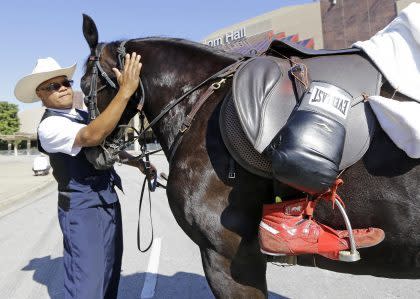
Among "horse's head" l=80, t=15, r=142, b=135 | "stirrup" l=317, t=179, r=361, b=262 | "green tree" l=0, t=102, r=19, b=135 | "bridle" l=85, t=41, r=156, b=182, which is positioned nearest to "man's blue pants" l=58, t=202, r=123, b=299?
"bridle" l=85, t=41, r=156, b=182

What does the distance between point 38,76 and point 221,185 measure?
69.3 inches

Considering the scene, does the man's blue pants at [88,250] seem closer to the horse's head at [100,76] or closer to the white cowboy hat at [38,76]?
the horse's head at [100,76]

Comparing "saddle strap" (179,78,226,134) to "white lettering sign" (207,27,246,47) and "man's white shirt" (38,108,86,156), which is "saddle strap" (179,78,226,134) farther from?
"white lettering sign" (207,27,246,47)

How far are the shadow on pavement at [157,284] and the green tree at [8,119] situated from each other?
83186 millimetres

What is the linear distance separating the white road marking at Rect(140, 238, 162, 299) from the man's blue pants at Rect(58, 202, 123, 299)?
911mm

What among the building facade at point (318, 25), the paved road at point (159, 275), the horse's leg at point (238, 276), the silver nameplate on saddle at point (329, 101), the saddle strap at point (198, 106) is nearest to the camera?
the silver nameplate on saddle at point (329, 101)

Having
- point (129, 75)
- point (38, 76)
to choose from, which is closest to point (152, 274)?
point (38, 76)

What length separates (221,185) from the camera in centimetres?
203

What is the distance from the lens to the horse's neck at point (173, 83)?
95.2 inches

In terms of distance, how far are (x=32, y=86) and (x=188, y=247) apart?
11.2 ft

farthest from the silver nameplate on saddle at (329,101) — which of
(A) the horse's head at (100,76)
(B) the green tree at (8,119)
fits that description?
(B) the green tree at (8,119)

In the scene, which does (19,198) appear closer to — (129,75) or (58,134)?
(58,134)

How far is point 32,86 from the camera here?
3.04 m

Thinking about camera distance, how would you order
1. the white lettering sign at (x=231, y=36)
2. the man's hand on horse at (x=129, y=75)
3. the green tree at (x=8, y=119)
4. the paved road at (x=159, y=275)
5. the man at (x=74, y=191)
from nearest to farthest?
the man's hand on horse at (x=129, y=75) → the man at (x=74, y=191) → the paved road at (x=159, y=275) → the white lettering sign at (x=231, y=36) → the green tree at (x=8, y=119)
